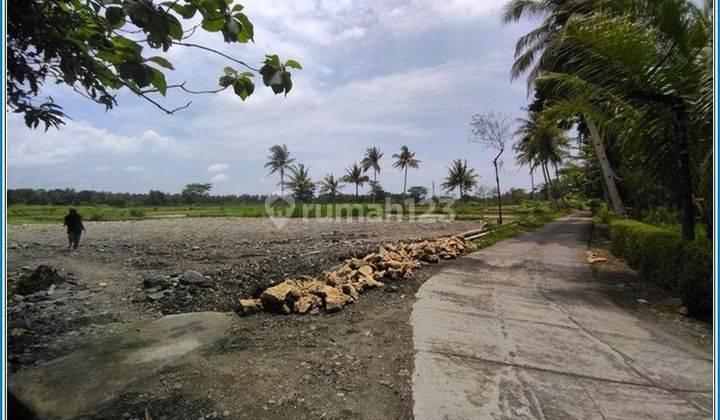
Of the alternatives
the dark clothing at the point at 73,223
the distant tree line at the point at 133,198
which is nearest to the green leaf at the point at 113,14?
the dark clothing at the point at 73,223

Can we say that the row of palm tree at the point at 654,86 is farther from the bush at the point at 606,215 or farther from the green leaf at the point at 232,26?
the bush at the point at 606,215

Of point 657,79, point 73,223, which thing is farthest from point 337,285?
point 73,223

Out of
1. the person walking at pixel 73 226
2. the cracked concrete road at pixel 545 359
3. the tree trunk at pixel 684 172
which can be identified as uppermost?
the tree trunk at pixel 684 172

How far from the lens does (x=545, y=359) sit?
3.68 meters

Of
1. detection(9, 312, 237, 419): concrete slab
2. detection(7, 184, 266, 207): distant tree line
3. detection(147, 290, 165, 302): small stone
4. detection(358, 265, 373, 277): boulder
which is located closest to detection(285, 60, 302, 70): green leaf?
detection(9, 312, 237, 419): concrete slab

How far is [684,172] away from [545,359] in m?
4.42

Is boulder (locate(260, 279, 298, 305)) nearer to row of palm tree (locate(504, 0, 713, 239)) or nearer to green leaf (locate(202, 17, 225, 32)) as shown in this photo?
green leaf (locate(202, 17, 225, 32))

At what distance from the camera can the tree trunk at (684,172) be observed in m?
5.71

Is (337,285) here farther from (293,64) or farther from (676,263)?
(676,263)

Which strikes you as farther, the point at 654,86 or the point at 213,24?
the point at 654,86

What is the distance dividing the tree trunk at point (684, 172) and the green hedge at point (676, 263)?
1.01ft

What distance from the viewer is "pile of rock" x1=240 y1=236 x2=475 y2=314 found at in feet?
16.0

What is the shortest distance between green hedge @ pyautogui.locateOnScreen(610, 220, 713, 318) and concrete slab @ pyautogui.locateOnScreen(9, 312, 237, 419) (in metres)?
6.34

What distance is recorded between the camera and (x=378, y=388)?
3043mm
